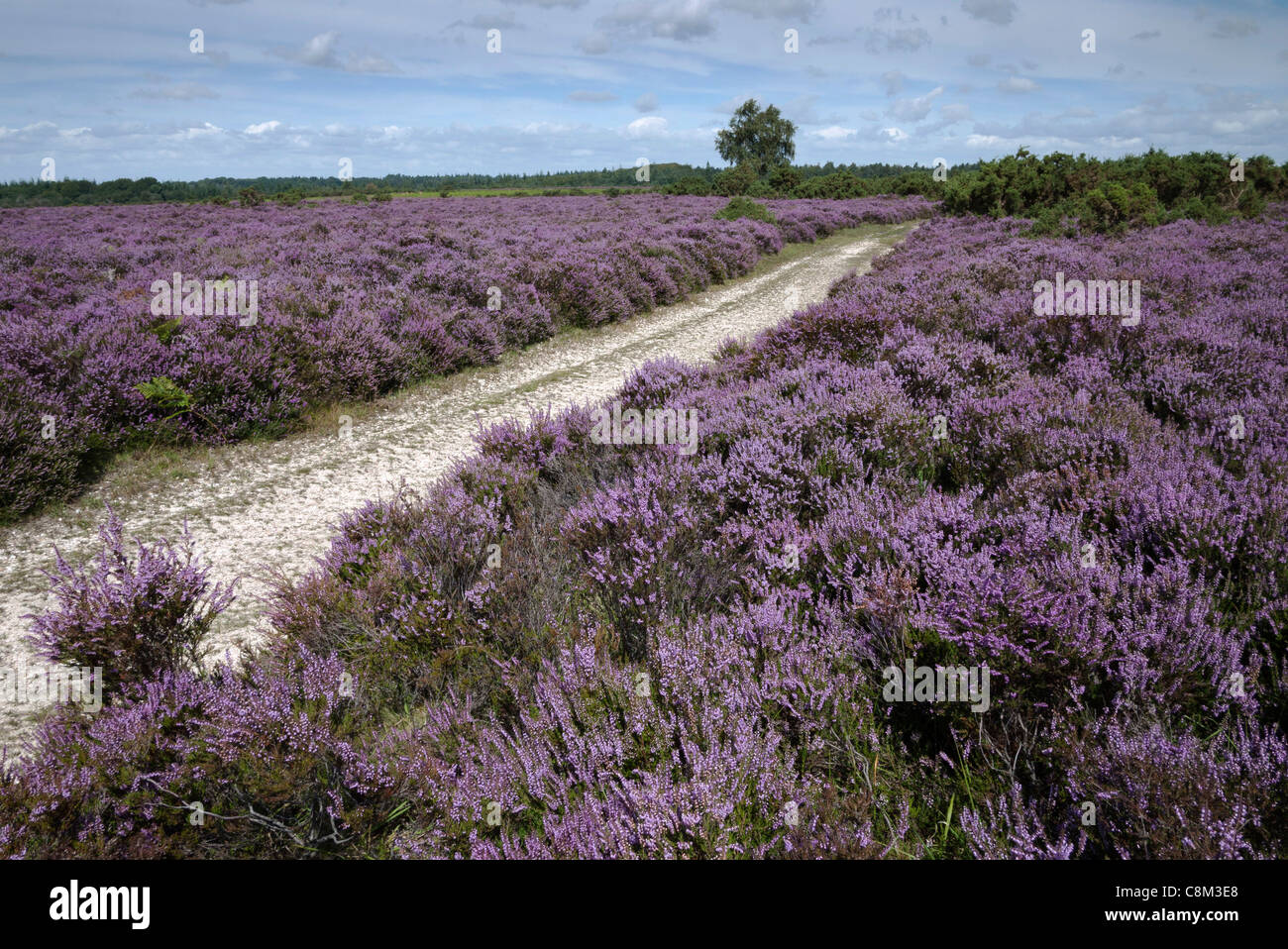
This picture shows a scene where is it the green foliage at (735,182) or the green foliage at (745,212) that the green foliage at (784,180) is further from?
the green foliage at (745,212)

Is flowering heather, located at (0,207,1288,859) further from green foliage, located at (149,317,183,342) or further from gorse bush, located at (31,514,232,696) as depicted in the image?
green foliage, located at (149,317,183,342)

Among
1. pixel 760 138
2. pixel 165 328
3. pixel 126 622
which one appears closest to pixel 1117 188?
pixel 165 328

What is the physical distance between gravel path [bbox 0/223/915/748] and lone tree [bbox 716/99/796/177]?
6320 centimetres

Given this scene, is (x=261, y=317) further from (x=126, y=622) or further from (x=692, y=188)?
(x=692, y=188)

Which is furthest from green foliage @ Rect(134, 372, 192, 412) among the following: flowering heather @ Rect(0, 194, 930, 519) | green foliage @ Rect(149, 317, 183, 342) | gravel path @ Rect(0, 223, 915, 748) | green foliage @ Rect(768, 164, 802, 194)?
green foliage @ Rect(768, 164, 802, 194)

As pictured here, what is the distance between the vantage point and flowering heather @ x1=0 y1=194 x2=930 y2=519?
6238 mm

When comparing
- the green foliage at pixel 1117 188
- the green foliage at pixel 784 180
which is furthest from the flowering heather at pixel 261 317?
the green foliage at pixel 784 180

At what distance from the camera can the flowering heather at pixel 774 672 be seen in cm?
203

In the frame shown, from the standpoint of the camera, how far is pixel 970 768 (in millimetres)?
2336

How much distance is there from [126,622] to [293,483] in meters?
3.26

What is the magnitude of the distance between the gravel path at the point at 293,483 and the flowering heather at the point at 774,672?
0.90m
